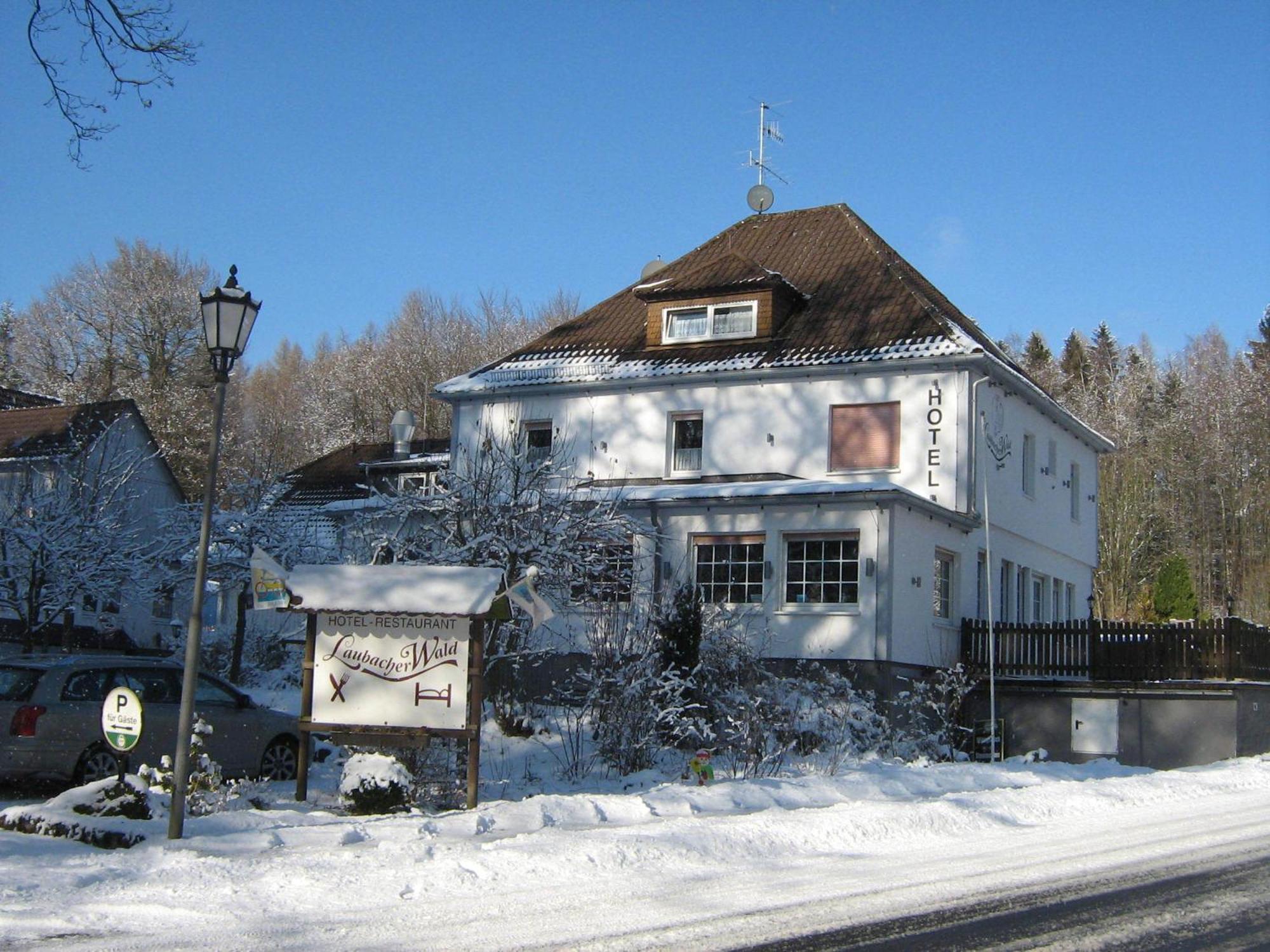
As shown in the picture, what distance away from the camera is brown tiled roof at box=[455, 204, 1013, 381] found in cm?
2538

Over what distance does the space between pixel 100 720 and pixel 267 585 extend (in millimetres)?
2700

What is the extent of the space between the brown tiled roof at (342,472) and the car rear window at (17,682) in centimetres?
2417

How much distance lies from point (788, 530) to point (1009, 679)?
4.69 metres

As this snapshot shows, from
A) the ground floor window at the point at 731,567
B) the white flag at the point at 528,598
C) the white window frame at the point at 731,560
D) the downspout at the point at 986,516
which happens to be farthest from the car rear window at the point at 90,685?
the downspout at the point at 986,516

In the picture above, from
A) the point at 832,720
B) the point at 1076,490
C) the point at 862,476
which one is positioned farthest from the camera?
the point at 1076,490

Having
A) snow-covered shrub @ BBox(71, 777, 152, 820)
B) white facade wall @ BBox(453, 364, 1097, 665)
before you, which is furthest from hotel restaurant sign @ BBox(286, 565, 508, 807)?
white facade wall @ BBox(453, 364, 1097, 665)

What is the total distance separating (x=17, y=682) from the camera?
12.9 metres

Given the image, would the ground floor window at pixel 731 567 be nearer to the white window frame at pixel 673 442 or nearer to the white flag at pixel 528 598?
the white window frame at pixel 673 442

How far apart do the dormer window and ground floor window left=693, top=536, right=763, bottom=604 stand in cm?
584

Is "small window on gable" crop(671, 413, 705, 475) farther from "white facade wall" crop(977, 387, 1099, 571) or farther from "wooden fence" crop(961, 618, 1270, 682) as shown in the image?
"wooden fence" crop(961, 618, 1270, 682)

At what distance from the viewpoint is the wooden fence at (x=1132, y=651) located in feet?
67.7

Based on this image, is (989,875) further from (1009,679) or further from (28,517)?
(28,517)

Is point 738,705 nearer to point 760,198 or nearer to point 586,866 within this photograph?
point 586,866

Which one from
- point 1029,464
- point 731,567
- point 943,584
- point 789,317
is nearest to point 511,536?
point 731,567
